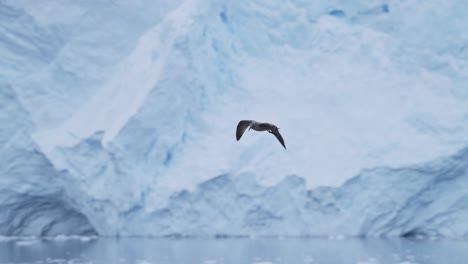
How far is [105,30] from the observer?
1091cm

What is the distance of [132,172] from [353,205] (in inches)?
116

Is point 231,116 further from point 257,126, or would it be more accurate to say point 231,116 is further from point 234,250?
point 257,126

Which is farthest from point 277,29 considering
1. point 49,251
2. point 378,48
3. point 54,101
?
point 49,251

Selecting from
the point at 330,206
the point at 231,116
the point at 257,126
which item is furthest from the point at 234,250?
the point at 257,126

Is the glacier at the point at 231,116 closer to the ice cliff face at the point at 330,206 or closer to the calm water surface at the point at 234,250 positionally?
the ice cliff face at the point at 330,206

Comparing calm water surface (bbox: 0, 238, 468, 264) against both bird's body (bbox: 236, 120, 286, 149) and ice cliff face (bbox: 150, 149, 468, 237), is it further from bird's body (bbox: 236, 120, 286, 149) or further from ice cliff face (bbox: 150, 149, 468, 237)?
bird's body (bbox: 236, 120, 286, 149)

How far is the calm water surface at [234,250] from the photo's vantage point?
7812 mm

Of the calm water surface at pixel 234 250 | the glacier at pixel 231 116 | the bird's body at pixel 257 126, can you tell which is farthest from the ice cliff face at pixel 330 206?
the bird's body at pixel 257 126

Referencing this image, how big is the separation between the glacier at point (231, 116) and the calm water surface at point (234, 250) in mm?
297

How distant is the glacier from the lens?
10.0 m

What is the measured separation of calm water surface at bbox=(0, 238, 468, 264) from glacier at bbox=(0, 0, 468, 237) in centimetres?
30

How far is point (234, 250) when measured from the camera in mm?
8812

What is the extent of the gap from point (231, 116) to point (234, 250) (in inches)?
94.6

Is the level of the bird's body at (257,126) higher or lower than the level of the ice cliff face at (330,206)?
lower
